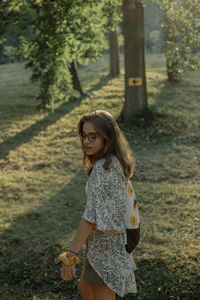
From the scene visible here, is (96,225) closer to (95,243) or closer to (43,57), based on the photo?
(95,243)

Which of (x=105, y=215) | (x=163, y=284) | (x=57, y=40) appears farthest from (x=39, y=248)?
(x=57, y=40)

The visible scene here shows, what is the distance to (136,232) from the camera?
8.36ft

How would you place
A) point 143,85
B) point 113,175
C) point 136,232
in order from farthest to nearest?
point 143,85 < point 136,232 < point 113,175

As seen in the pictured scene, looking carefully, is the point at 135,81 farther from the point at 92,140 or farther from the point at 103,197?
the point at 103,197

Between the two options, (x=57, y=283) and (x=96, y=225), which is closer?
(x=96, y=225)

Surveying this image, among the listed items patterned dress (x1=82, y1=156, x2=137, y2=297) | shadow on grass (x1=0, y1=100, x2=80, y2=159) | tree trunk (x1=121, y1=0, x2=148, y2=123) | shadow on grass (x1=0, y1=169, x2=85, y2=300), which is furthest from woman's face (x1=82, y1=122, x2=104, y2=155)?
tree trunk (x1=121, y1=0, x2=148, y2=123)

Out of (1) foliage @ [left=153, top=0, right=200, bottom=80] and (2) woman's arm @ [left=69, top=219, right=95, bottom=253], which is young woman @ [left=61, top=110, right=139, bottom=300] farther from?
(1) foliage @ [left=153, top=0, right=200, bottom=80]

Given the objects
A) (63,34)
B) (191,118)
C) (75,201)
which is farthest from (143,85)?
(75,201)

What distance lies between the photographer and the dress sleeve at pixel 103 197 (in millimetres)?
2336

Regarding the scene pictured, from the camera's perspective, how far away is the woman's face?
251 centimetres

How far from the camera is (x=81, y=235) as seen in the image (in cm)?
232

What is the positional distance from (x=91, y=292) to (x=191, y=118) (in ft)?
35.5

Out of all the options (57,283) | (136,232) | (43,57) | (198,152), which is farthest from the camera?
(198,152)

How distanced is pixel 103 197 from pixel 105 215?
124 millimetres
